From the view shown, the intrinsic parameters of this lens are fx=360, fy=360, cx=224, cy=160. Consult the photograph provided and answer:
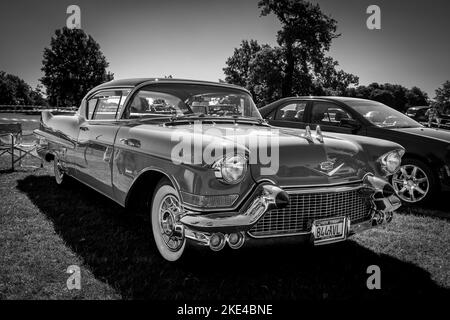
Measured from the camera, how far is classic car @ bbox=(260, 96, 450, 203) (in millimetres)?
5184

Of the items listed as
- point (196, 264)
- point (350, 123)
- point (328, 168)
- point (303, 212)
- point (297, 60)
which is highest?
point (297, 60)

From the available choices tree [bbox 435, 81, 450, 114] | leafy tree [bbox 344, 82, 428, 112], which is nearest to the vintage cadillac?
tree [bbox 435, 81, 450, 114]

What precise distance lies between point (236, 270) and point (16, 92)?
95817 millimetres

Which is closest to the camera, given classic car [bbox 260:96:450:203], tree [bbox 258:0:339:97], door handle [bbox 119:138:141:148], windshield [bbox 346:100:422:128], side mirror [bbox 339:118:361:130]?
door handle [bbox 119:138:141:148]

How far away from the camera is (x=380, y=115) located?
20.0 feet

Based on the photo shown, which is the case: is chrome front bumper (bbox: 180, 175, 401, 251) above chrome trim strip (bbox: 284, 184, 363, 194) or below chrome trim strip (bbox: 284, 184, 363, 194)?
below

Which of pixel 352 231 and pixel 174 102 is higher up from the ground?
pixel 174 102

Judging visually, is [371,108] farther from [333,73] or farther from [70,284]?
[333,73]

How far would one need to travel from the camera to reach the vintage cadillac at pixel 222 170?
8.24 ft

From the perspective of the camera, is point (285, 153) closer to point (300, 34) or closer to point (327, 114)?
point (327, 114)

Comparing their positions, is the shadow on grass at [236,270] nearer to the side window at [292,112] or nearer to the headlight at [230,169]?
the headlight at [230,169]

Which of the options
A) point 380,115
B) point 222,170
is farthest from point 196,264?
point 380,115

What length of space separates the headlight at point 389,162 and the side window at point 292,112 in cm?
311

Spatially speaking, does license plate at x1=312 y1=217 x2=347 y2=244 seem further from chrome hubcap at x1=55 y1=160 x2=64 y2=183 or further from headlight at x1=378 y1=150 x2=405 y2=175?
chrome hubcap at x1=55 y1=160 x2=64 y2=183
